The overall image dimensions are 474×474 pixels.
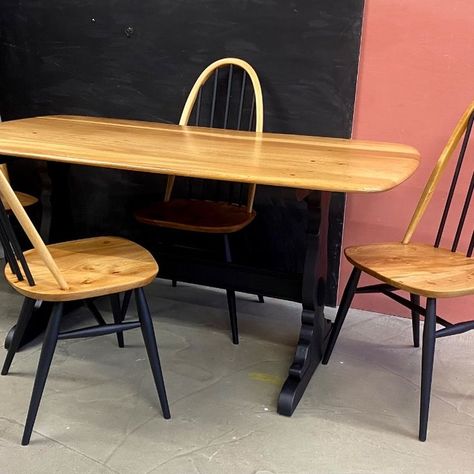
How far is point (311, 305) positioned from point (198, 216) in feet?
1.88

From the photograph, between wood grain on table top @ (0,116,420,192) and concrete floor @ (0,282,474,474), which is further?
concrete floor @ (0,282,474,474)

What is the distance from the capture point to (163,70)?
102 inches

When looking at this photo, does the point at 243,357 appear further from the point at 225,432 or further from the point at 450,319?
the point at 450,319

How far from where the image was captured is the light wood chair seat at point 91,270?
1.58m

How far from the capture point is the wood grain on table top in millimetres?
1479

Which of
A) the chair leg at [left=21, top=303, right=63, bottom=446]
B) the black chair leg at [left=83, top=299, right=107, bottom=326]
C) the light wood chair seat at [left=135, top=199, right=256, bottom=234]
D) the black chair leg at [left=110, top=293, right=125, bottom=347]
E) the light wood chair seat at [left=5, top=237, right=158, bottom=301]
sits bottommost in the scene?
the black chair leg at [left=83, top=299, right=107, bottom=326]

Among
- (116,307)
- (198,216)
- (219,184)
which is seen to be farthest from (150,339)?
(219,184)

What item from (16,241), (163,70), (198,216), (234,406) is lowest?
(234,406)

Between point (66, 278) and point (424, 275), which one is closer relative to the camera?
point (66, 278)

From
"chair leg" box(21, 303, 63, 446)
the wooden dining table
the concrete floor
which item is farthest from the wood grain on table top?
the concrete floor

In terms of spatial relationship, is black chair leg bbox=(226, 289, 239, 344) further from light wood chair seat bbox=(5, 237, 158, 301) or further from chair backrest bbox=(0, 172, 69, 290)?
chair backrest bbox=(0, 172, 69, 290)

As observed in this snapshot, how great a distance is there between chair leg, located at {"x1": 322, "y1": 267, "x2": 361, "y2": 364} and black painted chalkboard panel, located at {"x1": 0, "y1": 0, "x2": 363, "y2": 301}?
19.5 inches

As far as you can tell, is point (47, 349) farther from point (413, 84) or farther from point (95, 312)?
point (413, 84)

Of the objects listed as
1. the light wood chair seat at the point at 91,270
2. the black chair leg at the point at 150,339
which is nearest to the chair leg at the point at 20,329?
the light wood chair seat at the point at 91,270
